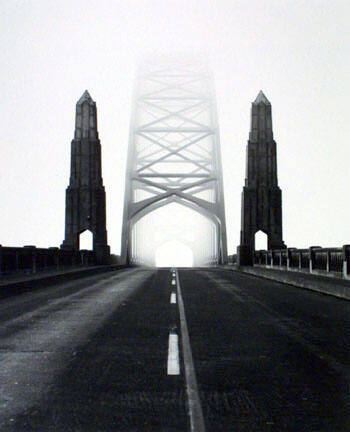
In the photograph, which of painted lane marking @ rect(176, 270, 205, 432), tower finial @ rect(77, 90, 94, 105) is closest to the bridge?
painted lane marking @ rect(176, 270, 205, 432)

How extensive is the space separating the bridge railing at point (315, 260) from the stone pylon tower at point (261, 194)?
708 centimetres

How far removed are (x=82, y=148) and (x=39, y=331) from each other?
3663 centimetres

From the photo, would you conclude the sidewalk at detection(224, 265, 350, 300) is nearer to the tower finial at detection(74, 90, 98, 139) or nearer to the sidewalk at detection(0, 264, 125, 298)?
the sidewalk at detection(0, 264, 125, 298)

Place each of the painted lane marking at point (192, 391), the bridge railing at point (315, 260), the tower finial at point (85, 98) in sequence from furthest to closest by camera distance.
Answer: the tower finial at point (85, 98), the bridge railing at point (315, 260), the painted lane marking at point (192, 391)

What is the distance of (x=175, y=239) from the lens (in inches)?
5310

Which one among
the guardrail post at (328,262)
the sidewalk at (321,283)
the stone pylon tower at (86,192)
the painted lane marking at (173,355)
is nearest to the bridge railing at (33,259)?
the stone pylon tower at (86,192)

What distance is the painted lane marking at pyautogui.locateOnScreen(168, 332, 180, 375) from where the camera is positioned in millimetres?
6662

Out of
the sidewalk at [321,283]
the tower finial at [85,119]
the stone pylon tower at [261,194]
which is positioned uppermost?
the tower finial at [85,119]

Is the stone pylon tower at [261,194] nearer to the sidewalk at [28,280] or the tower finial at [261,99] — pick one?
the tower finial at [261,99]

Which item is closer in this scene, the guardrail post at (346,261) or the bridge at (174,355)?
the bridge at (174,355)

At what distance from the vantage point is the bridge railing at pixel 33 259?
20453mm

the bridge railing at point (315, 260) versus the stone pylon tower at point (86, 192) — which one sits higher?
the stone pylon tower at point (86, 192)

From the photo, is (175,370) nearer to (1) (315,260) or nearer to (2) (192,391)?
(2) (192,391)

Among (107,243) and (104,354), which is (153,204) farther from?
(104,354)
